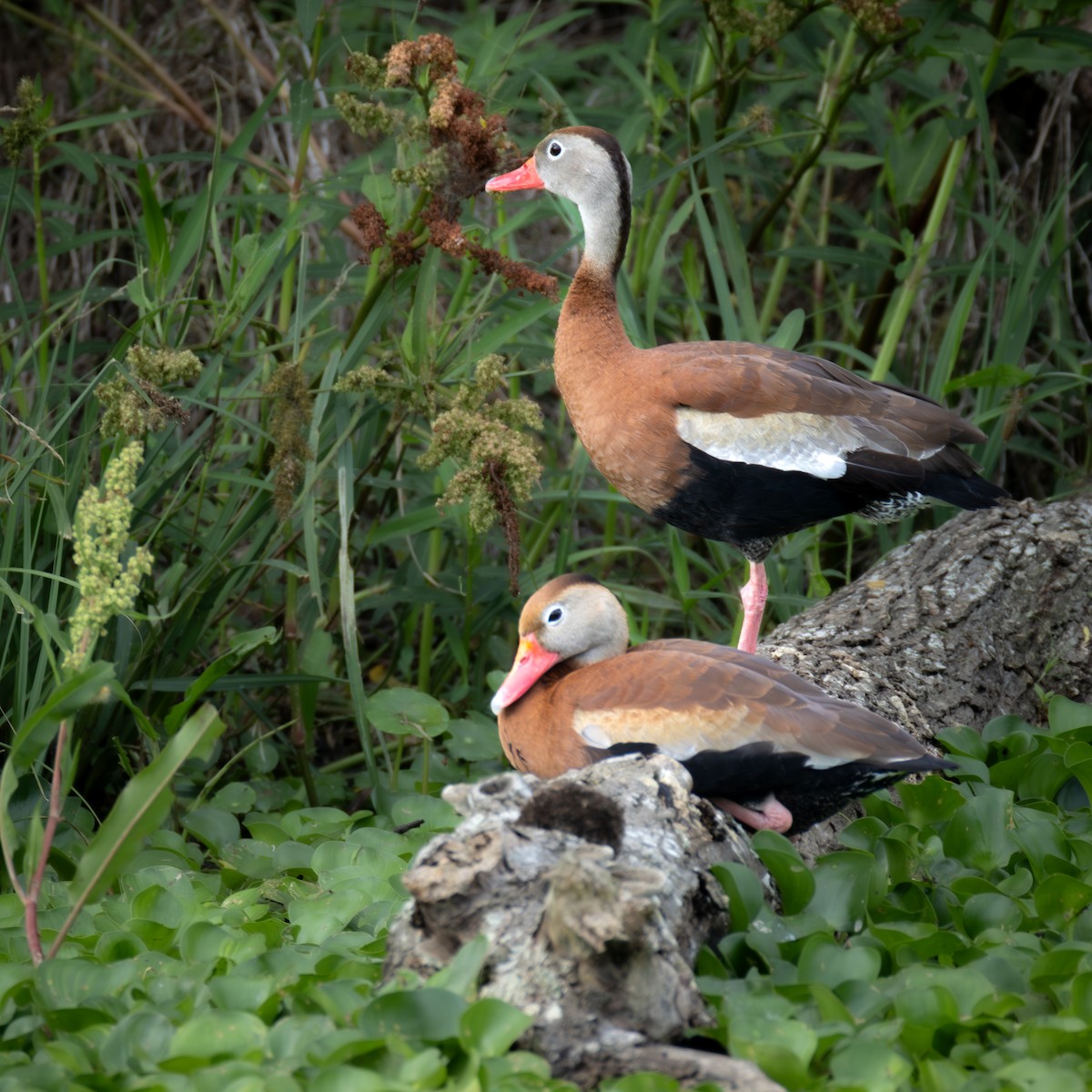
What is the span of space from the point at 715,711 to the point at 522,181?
6.73ft

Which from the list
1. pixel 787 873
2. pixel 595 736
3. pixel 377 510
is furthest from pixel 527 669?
pixel 377 510

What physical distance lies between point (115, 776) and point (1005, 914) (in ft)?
7.87

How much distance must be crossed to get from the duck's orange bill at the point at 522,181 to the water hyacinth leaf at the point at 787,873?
7.56 ft

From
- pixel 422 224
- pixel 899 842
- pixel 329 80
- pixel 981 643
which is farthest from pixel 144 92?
pixel 899 842

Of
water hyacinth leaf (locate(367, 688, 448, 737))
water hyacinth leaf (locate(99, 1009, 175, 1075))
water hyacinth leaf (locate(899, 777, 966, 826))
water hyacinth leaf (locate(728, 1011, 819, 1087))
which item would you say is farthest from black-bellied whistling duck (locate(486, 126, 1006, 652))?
water hyacinth leaf (locate(99, 1009, 175, 1075))

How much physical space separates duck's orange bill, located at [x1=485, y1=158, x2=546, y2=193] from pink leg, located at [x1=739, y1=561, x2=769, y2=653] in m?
1.33

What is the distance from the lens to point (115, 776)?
377 centimetres

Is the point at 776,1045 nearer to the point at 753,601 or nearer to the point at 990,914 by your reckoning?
the point at 990,914

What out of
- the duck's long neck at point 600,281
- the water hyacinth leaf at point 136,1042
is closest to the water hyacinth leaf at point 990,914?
the water hyacinth leaf at point 136,1042

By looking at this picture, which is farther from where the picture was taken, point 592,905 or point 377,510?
point 377,510

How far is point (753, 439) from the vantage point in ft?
11.7

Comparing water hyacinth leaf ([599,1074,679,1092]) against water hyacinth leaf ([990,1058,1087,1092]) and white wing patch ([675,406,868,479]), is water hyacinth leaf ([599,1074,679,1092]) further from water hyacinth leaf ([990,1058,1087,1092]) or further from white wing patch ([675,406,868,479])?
white wing patch ([675,406,868,479])

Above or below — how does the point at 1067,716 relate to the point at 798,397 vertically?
below

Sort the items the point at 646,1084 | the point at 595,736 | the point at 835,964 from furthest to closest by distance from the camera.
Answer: the point at 595,736, the point at 835,964, the point at 646,1084
